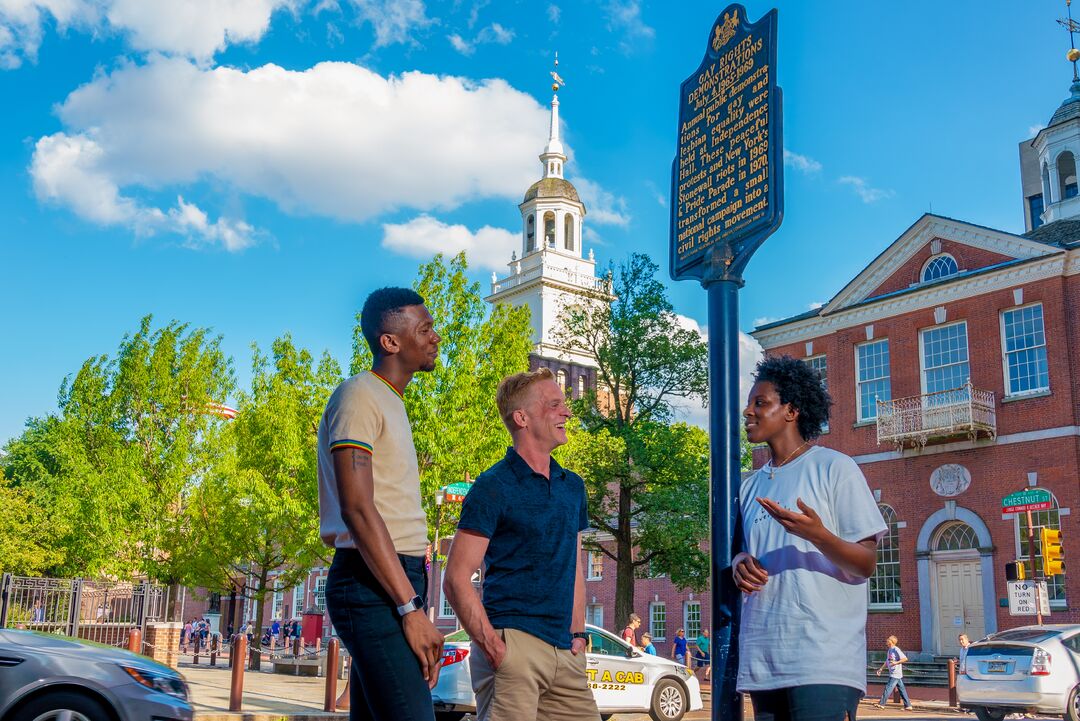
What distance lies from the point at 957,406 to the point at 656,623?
58.6 feet

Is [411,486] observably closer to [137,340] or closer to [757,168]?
[757,168]

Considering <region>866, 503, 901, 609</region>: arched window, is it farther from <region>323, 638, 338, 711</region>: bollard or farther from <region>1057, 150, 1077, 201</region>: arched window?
<region>1057, 150, 1077, 201</region>: arched window

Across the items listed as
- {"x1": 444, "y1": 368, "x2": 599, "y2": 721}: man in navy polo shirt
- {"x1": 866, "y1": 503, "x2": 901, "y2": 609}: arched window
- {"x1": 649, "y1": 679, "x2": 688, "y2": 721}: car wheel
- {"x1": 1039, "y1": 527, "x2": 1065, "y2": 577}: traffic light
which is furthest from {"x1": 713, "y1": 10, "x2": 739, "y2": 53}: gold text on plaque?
{"x1": 866, "y1": 503, "x2": 901, "y2": 609}: arched window

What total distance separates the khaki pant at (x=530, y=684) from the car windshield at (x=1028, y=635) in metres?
14.6

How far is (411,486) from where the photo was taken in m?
3.99

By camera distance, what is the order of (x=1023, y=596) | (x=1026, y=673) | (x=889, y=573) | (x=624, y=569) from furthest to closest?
(x=624, y=569) → (x=889, y=573) → (x=1023, y=596) → (x=1026, y=673)

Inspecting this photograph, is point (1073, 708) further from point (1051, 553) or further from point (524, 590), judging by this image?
point (524, 590)

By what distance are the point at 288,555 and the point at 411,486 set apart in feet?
92.2

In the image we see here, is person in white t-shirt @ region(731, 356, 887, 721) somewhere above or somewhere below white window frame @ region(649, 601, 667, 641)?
above

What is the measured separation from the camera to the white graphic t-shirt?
12.6 feet

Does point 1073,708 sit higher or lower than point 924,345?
lower

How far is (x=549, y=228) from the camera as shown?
73.6 metres

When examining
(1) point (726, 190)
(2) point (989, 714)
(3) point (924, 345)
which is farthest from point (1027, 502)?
(1) point (726, 190)

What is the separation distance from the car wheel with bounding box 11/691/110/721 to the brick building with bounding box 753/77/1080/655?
23.2 meters
